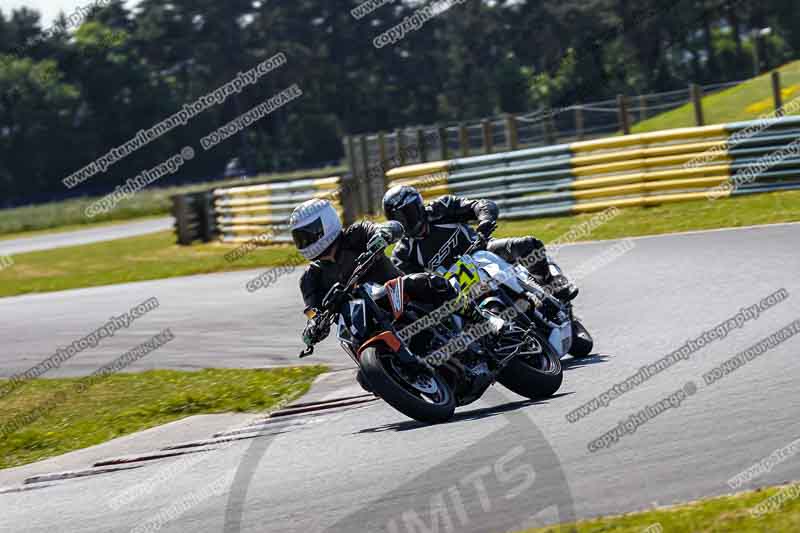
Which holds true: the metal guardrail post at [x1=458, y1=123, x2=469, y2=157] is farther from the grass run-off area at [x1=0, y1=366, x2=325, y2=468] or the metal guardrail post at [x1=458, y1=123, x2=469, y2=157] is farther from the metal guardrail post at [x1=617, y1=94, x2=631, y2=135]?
the grass run-off area at [x1=0, y1=366, x2=325, y2=468]

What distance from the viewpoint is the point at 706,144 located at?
19859 mm

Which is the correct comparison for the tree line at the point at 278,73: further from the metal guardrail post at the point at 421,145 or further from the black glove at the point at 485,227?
the black glove at the point at 485,227

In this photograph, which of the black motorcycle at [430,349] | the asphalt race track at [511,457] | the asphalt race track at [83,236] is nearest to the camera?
the asphalt race track at [511,457]

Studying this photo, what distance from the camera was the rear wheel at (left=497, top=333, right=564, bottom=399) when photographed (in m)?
8.50

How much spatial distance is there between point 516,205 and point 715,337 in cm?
1211

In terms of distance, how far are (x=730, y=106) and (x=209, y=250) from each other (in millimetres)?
12403

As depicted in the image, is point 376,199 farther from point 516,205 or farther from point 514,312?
point 514,312

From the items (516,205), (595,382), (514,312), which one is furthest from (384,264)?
(516,205)

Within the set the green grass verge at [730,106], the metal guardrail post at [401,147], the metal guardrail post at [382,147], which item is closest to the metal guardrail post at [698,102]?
the green grass verge at [730,106]

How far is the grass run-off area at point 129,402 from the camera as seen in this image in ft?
34.5

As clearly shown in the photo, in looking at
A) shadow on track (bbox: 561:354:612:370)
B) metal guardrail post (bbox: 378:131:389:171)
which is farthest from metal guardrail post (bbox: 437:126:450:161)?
shadow on track (bbox: 561:354:612:370)

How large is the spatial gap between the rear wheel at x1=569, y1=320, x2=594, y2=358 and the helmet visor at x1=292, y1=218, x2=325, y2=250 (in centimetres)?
254

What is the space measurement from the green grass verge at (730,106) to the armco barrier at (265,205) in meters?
8.30

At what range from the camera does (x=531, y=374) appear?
27.9 ft
